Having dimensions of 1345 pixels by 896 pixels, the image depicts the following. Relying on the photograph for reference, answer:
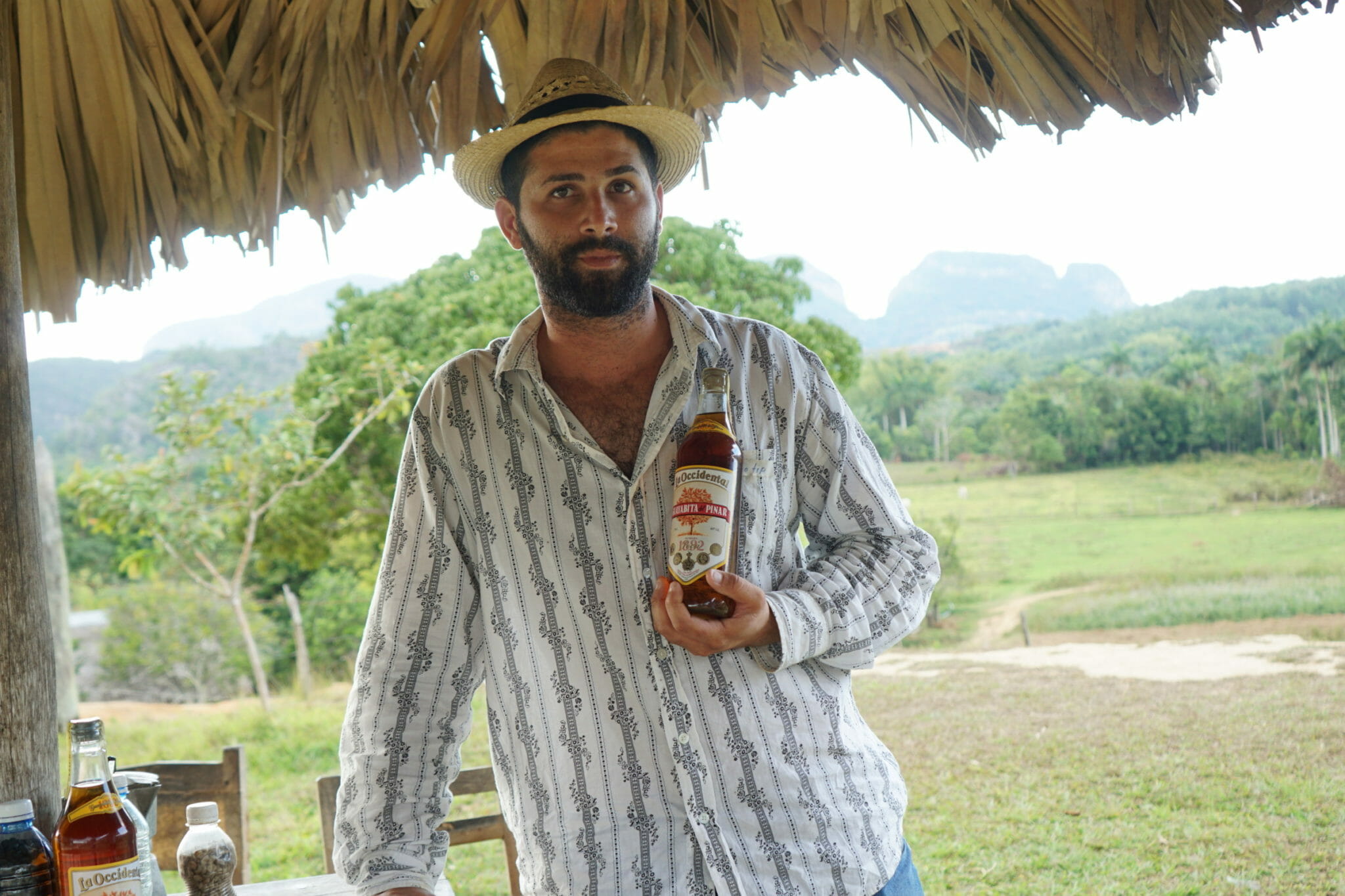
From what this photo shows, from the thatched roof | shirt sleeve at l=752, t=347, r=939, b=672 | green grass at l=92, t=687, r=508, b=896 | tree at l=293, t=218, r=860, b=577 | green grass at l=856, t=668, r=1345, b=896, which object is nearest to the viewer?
shirt sleeve at l=752, t=347, r=939, b=672

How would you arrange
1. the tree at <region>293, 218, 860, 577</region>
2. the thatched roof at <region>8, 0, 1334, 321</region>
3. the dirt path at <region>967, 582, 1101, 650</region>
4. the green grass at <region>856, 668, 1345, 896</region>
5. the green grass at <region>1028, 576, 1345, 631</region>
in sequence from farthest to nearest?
the tree at <region>293, 218, 860, 577</region>, the dirt path at <region>967, 582, 1101, 650</region>, the green grass at <region>1028, 576, 1345, 631</region>, the green grass at <region>856, 668, 1345, 896</region>, the thatched roof at <region>8, 0, 1334, 321</region>

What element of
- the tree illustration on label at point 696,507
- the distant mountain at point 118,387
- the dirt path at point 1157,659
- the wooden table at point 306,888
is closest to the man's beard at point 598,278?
the tree illustration on label at point 696,507

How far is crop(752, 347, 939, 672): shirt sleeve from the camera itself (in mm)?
1322

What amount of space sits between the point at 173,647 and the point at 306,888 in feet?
32.8

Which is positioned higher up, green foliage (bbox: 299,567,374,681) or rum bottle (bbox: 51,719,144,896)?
rum bottle (bbox: 51,719,144,896)

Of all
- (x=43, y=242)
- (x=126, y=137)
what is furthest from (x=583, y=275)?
(x=43, y=242)

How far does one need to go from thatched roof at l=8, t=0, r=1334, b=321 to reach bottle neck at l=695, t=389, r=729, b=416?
2.69 ft

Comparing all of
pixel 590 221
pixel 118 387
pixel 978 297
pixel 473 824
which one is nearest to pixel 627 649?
pixel 590 221

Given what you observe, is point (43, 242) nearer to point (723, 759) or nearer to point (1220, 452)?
point (723, 759)

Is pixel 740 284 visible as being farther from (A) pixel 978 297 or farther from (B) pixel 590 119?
(B) pixel 590 119

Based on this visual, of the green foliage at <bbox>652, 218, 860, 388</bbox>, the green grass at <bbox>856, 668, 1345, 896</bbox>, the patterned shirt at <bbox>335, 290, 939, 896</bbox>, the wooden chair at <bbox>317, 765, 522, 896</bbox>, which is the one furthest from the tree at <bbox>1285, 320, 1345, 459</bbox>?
the patterned shirt at <bbox>335, 290, 939, 896</bbox>

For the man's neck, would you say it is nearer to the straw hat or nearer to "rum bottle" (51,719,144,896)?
the straw hat

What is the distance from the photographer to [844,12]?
76.6 inches

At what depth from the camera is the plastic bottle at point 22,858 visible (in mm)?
1250
